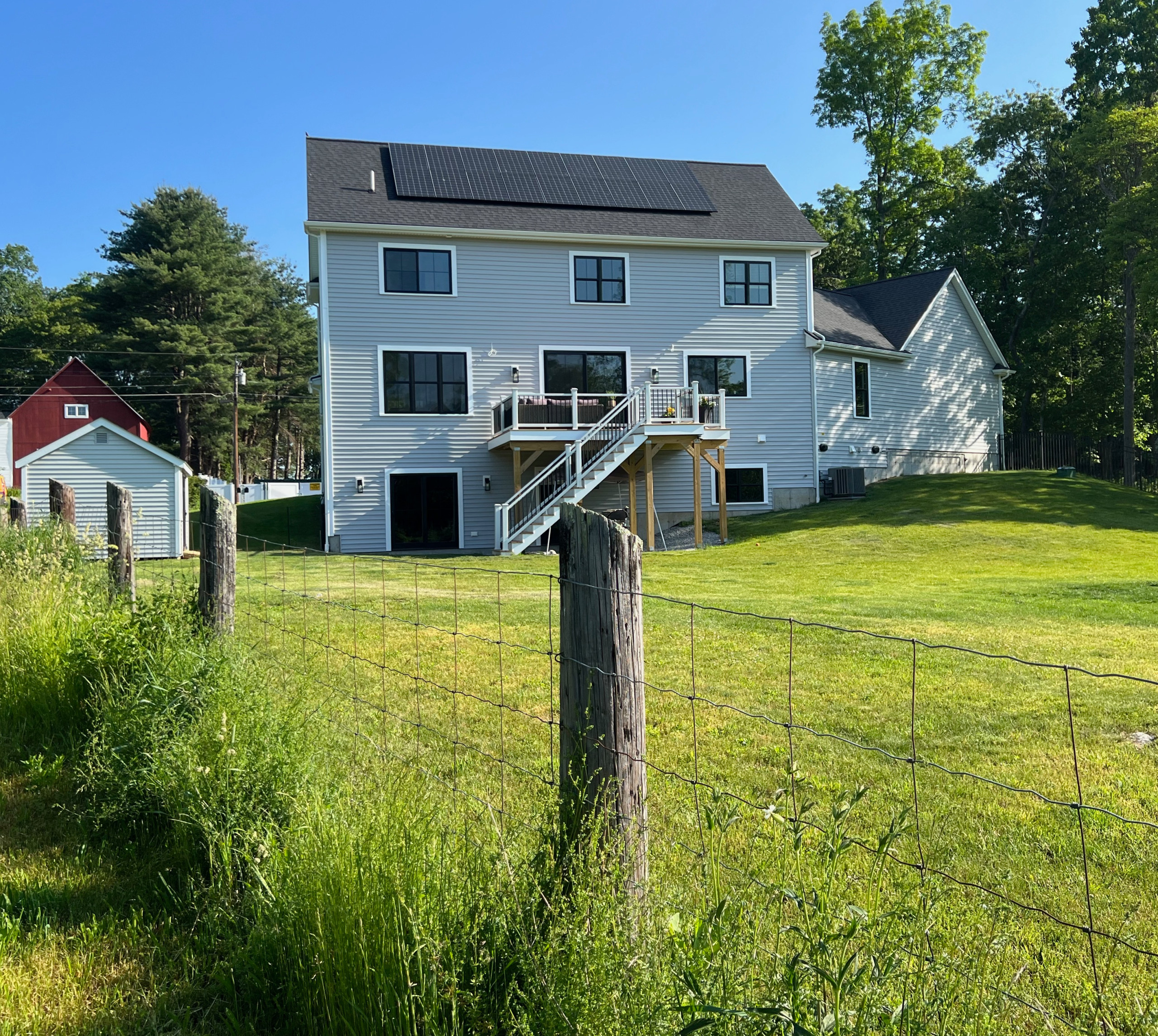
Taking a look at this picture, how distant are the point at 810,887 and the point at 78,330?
58808 millimetres

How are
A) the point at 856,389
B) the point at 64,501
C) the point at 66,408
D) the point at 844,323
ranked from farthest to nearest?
the point at 66,408 < the point at 844,323 < the point at 856,389 < the point at 64,501

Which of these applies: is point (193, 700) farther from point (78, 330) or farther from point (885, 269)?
point (78, 330)

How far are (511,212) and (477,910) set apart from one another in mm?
23607

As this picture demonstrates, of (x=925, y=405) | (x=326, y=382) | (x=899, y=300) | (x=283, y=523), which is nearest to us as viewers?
(x=326, y=382)

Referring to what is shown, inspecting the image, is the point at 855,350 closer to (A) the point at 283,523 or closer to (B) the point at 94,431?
(A) the point at 283,523

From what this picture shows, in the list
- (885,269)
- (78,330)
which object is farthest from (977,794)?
(78,330)

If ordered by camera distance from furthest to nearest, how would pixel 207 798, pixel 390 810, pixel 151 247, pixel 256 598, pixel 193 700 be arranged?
pixel 151 247, pixel 256 598, pixel 193 700, pixel 207 798, pixel 390 810

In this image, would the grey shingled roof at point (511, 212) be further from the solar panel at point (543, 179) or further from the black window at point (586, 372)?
the black window at point (586, 372)

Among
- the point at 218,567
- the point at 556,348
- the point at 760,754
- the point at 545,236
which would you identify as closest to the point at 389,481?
the point at 556,348

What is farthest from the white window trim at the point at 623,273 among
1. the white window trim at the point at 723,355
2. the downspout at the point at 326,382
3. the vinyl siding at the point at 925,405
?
the downspout at the point at 326,382

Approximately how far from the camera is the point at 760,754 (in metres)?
5.45

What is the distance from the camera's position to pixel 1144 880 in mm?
3670

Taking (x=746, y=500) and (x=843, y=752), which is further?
(x=746, y=500)

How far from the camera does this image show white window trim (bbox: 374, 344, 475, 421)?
23000 mm
